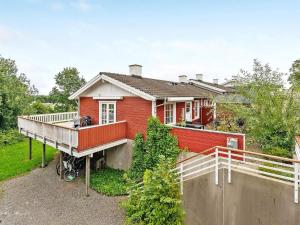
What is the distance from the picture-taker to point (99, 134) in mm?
11336

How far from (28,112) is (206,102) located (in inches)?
769

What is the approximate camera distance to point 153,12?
16328 millimetres

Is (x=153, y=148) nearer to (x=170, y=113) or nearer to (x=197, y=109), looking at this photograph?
(x=170, y=113)

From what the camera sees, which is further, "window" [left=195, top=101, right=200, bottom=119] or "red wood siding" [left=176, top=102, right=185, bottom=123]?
"window" [left=195, top=101, right=200, bottom=119]

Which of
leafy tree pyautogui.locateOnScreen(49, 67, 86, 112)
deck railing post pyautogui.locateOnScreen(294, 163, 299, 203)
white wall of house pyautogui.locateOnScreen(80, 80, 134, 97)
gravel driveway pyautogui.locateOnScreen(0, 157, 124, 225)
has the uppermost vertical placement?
leafy tree pyautogui.locateOnScreen(49, 67, 86, 112)

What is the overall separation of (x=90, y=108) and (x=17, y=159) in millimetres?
6841

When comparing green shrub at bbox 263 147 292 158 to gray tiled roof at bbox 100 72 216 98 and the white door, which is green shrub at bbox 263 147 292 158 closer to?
gray tiled roof at bbox 100 72 216 98

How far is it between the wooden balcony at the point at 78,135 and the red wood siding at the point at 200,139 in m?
3.30

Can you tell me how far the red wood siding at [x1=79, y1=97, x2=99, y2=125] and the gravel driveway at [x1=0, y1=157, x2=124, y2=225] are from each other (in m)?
4.20

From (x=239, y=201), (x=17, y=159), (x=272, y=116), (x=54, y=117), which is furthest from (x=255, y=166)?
(x=17, y=159)

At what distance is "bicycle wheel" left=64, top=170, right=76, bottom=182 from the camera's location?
1268 cm

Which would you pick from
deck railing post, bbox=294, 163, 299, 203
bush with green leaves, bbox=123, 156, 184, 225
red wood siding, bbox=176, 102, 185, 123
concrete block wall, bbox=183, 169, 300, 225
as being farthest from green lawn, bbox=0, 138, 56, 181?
deck railing post, bbox=294, 163, 299, 203

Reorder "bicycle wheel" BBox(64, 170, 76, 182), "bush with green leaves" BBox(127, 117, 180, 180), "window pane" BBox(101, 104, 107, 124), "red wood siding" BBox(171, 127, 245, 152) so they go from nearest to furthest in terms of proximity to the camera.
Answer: "red wood siding" BBox(171, 127, 245, 152)
"bush with green leaves" BBox(127, 117, 180, 180)
"bicycle wheel" BBox(64, 170, 76, 182)
"window pane" BBox(101, 104, 107, 124)

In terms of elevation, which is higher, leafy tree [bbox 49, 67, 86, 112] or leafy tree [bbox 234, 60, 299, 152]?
leafy tree [bbox 49, 67, 86, 112]
